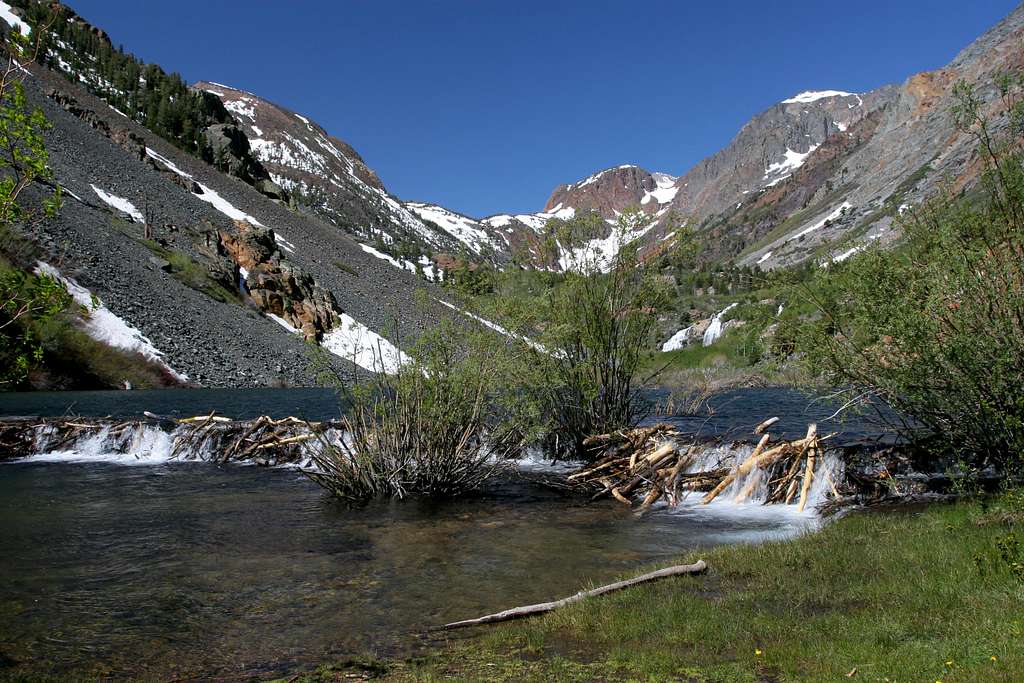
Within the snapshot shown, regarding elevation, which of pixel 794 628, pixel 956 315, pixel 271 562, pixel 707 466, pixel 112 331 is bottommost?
pixel 271 562

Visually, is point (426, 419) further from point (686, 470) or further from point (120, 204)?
point (120, 204)

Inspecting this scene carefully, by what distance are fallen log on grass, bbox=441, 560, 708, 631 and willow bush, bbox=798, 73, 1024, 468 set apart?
19.0ft

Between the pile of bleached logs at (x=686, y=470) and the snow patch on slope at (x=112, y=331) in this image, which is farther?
the snow patch on slope at (x=112, y=331)

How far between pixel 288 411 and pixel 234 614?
2757 centimetres

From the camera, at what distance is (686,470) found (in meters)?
17.3

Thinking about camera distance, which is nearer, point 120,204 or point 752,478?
point 752,478

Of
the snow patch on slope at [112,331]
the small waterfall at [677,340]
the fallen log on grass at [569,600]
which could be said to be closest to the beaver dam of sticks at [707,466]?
the fallen log on grass at [569,600]

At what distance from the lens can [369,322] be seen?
84.5 metres

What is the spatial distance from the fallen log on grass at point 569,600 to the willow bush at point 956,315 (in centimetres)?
580

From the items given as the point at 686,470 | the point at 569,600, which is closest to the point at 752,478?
the point at 686,470

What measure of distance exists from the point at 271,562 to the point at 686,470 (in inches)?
418

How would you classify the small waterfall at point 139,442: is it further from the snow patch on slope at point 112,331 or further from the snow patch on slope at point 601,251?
the snow patch on slope at point 112,331

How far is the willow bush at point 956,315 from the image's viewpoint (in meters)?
11.1

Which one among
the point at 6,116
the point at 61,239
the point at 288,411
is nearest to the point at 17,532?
the point at 6,116
